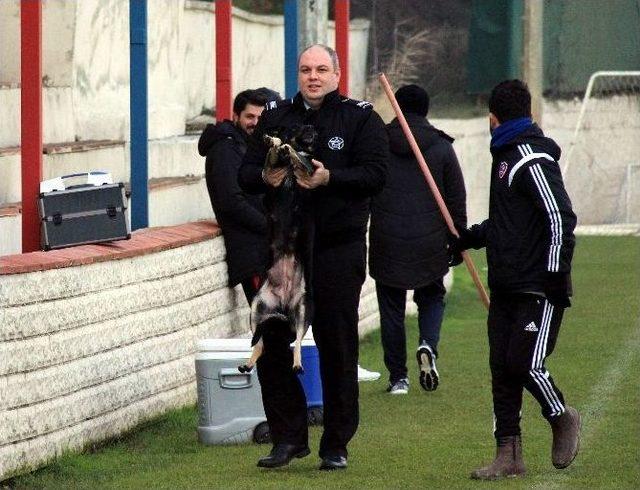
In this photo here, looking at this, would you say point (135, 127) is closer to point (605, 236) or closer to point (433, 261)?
point (433, 261)

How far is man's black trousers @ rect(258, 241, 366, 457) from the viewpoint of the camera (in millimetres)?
8375

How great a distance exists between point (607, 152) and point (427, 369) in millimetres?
16089

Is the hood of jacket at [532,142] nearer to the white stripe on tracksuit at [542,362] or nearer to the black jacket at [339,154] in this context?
the black jacket at [339,154]

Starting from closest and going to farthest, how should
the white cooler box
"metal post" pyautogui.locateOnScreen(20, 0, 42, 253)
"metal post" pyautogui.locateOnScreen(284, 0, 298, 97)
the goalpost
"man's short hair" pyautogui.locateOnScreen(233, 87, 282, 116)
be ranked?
"metal post" pyautogui.locateOnScreen(20, 0, 42, 253)
the white cooler box
"man's short hair" pyautogui.locateOnScreen(233, 87, 282, 116)
"metal post" pyautogui.locateOnScreen(284, 0, 298, 97)
the goalpost

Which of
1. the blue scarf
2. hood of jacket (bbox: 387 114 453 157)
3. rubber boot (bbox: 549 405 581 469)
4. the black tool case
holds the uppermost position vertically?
the blue scarf

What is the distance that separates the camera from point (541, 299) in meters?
8.15

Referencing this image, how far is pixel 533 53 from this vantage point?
2484cm

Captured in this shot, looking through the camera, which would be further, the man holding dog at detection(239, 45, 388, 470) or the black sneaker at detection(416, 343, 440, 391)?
the black sneaker at detection(416, 343, 440, 391)

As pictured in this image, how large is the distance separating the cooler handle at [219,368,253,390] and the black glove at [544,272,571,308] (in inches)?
81.0

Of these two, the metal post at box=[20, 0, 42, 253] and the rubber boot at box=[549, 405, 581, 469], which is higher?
the metal post at box=[20, 0, 42, 253]

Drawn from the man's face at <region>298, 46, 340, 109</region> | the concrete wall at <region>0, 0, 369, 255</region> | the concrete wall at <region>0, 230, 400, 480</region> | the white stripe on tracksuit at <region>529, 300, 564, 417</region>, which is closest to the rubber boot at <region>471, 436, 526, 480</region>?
the white stripe on tracksuit at <region>529, 300, 564, 417</region>

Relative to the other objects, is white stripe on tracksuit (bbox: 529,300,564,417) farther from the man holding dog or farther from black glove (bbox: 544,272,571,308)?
the man holding dog

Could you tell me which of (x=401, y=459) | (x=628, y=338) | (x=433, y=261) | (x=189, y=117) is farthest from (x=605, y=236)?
(x=401, y=459)

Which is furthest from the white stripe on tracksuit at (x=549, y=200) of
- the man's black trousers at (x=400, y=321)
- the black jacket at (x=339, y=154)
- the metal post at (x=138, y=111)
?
the metal post at (x=138, y=111)
